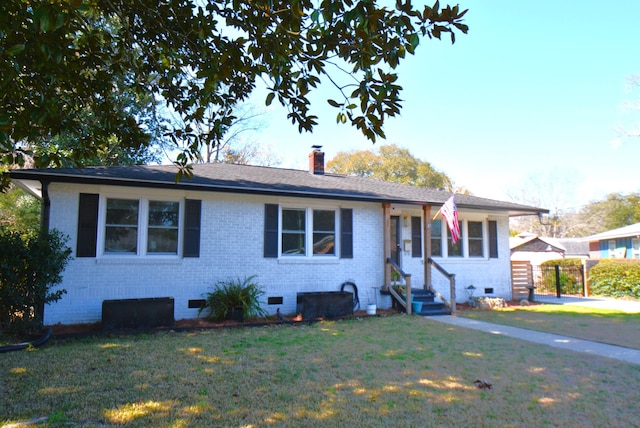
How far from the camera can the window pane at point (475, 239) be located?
43.2ft

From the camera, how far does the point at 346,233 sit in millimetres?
11047

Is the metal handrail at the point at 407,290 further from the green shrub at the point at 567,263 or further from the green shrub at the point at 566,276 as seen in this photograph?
the green shrub at the point at 567,263

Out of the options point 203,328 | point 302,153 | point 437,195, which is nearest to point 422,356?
point 203,328

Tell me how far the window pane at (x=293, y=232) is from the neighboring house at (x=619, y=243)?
2293 cm

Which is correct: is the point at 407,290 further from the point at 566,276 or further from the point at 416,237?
the point at 566,276

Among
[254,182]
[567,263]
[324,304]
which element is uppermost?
[254,182]

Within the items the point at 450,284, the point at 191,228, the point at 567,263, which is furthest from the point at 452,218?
the point at 567,263

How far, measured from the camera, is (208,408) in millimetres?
3859

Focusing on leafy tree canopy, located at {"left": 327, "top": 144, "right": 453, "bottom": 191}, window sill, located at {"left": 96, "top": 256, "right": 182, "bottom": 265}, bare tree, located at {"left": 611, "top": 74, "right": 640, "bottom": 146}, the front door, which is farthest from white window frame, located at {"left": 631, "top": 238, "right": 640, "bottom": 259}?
window sill, located at {"left": 96, "top": 256, "right": 182, "bottom": 265}

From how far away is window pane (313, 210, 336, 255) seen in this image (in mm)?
10984

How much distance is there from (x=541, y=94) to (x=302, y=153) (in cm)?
1855

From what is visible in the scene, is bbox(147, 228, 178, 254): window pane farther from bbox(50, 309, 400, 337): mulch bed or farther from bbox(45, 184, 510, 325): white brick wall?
bbox(50, 309, 400, 337): mulch bed

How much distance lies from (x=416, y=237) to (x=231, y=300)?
6.02 metres

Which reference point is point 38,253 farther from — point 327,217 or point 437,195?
point 437,195
